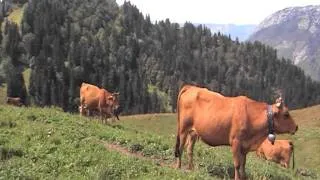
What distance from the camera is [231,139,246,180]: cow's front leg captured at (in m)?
15.1

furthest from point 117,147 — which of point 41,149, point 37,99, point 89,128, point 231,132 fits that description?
point 37,99

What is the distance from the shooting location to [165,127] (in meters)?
69.6

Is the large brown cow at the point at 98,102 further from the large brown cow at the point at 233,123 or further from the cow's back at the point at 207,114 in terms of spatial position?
the large brown cow at the point at 233,123

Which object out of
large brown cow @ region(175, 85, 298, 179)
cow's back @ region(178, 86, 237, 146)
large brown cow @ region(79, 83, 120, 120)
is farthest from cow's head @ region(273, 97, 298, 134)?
large brown cow @ region(79, 83, 120, 120)

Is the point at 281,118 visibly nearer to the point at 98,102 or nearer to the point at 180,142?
the point at 180,142

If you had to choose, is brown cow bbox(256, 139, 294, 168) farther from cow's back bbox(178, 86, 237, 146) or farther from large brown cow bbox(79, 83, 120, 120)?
cow's back bbox(178, 86, 237, 146)

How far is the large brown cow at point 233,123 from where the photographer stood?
1541 cm

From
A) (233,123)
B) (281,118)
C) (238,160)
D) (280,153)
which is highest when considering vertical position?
(281,118)

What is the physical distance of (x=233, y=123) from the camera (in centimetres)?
1566

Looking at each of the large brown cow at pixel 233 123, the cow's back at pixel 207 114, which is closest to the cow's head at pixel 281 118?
the large brown cow at pixel 233 123

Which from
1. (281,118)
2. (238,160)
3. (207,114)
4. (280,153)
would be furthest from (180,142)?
(280,153)

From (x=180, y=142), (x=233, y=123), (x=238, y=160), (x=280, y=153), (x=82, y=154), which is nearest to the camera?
(x=238, y=160)

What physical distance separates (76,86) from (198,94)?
16997 centimetres

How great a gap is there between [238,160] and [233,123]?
1169mm
